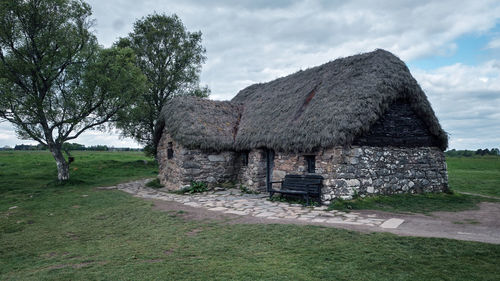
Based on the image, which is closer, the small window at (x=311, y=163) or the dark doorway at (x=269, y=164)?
the small window at (x=311, y=163)

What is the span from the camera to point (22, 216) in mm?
9133

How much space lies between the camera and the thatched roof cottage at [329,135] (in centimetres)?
985

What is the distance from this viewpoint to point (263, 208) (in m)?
9.41

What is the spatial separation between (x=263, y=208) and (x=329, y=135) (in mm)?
3176

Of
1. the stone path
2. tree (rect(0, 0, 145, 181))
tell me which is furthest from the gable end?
tree (rect(0, 0, 145, 181))

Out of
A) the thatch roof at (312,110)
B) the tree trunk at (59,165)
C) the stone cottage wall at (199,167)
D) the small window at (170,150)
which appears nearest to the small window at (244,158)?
the stone cottage wall at (199,167)

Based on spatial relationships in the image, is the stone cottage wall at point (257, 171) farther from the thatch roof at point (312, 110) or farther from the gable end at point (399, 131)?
the gable end at point (399, 131)

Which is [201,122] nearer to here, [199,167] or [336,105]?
[199,167]

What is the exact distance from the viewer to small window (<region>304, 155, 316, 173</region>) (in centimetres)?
1087

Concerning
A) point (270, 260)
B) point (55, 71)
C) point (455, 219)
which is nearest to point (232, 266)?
point (270, 260)

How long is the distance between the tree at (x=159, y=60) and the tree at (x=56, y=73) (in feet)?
21.9

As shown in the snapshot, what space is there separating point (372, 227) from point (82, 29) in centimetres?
1728

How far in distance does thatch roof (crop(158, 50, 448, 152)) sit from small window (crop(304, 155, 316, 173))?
0.55m

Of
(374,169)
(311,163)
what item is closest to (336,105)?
(311,163)
